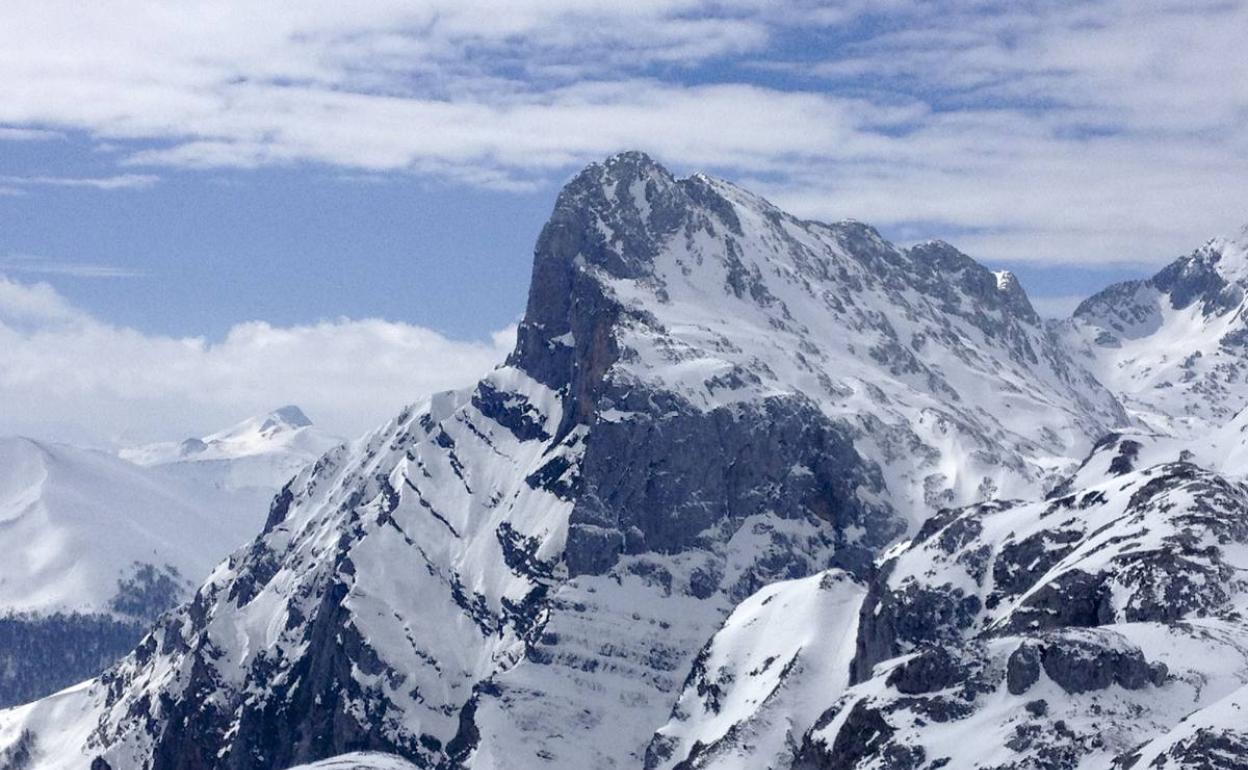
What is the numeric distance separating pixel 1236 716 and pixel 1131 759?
39.7 feet

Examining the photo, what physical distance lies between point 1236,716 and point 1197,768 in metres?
6.25

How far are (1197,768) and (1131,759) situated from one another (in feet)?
42.0

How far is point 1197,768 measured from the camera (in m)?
182

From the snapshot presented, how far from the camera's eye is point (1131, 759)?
19438cm

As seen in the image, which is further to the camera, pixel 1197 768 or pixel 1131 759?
pixel 1131 759

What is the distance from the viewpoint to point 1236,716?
18525cm
